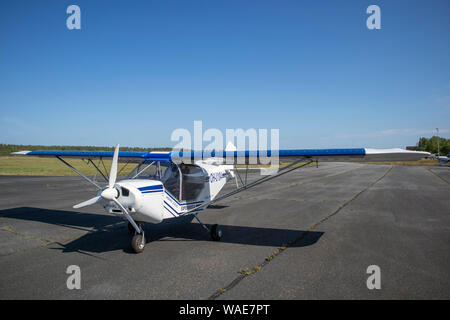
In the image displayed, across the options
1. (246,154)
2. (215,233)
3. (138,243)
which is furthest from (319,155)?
(138,243)

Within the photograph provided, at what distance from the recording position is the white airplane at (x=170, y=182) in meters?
5.57

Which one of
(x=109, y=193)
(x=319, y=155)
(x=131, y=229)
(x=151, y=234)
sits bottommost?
(x=151, y=234)

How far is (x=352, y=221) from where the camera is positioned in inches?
366

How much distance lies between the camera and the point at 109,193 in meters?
5.30

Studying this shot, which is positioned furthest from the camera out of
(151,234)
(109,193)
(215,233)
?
(151,234)

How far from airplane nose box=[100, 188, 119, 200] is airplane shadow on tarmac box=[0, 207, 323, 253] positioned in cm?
Result: 166

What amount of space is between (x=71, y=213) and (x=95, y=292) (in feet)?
25.1

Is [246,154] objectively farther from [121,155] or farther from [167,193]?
[121,155]

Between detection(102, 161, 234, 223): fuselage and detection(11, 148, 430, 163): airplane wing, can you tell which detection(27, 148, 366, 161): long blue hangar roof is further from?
detection(102, 161, 234, 223): fuselage

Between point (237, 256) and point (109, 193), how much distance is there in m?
2.94

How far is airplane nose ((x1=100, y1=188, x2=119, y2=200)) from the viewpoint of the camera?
207 inches

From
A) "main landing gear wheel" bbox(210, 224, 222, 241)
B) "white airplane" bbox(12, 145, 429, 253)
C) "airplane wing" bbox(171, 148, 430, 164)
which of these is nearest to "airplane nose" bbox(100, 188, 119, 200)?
"white airplane" bbox(12, 145, 429, 253)
